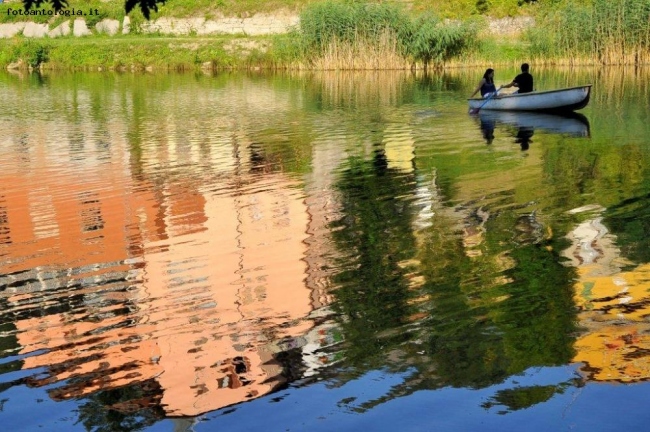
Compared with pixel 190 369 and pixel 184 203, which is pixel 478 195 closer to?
pixel 184 203

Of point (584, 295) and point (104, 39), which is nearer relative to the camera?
point (584, 295)

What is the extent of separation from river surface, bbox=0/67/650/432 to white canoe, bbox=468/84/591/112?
3.75m

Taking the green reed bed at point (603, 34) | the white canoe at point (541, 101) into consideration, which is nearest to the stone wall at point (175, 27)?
the green reed bed at point (603, 34)

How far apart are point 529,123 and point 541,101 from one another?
134cm

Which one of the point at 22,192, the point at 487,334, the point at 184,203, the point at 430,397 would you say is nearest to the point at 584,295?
the point at 487,334

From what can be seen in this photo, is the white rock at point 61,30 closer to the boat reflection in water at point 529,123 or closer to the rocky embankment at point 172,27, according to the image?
the rocky embankment at point 172,27

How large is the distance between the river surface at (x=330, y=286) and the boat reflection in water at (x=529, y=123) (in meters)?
0.57

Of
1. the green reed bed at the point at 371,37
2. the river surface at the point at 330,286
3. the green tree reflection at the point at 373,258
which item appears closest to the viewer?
the river surface at the point at 330,286

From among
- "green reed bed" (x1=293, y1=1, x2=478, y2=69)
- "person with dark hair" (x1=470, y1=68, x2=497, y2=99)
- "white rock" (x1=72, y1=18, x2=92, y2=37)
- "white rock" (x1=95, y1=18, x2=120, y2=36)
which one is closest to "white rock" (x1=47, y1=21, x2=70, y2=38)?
"white rock" (x1=72, y1=18, x2=92, y2=37)

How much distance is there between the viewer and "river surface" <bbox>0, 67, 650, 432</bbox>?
700cm

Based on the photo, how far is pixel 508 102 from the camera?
87.8 ft

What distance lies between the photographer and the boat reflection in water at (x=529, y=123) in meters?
22.5

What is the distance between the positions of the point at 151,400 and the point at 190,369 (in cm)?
60

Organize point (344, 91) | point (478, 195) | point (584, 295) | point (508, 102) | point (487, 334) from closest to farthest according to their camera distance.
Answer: point (487, 334)
point (584, 295)
point (478, 195)
point (508, 102)
point (344, 91)
